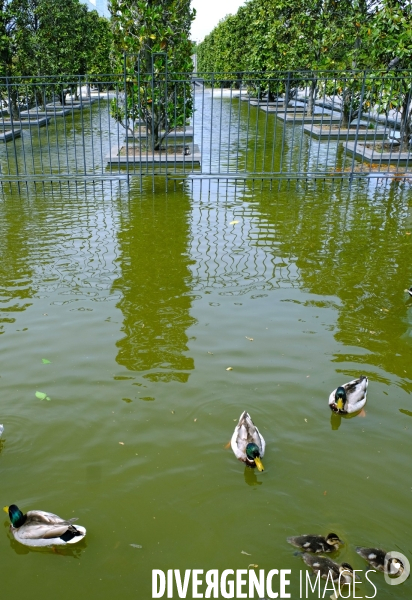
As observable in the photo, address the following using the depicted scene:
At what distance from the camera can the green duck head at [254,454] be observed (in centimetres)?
394

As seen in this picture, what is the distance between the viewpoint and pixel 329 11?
1900 cm

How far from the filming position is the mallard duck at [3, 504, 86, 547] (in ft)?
11.0

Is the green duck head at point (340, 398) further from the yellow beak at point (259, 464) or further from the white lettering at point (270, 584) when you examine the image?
the white lettering at point (270, 584)

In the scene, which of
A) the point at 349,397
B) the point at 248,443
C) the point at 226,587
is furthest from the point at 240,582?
the point at 349,397

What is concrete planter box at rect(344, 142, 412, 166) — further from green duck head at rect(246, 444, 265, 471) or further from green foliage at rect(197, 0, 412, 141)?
green duck head at rect(246, 444, 265, 471)

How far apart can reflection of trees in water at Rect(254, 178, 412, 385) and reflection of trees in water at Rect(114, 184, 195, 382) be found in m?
1.55

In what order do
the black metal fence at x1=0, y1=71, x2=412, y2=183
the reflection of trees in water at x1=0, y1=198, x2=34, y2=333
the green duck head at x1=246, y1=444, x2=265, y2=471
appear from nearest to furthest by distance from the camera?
1. the green duck head at x1=246, y1=444, x2=265, y2=471
2. the reflection of trees in water at x1=0, y1=198, x2=34, y2=333
3. the black metal fence at x1=0, y1=71, x2=412, y2=183

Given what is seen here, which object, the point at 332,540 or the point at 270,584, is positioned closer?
the point at 270,584

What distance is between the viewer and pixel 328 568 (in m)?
3.24

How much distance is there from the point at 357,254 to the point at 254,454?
492cm

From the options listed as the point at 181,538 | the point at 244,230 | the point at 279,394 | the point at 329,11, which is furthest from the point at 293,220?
the point at 329,11

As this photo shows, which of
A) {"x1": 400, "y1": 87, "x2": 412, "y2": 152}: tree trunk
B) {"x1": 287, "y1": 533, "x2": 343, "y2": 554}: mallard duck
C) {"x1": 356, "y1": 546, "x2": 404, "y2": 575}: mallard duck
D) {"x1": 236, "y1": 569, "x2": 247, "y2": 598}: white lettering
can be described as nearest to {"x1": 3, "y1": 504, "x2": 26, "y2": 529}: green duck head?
{"x1": 236, "y1": 569, "x2": 247, "y2": 598}: white lettering

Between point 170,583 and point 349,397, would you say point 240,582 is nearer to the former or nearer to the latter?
point 170,583

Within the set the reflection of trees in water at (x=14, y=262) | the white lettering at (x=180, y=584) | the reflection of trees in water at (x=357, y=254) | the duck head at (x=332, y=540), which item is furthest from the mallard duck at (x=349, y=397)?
the reflection of trees in water at (x=14, y=262)
